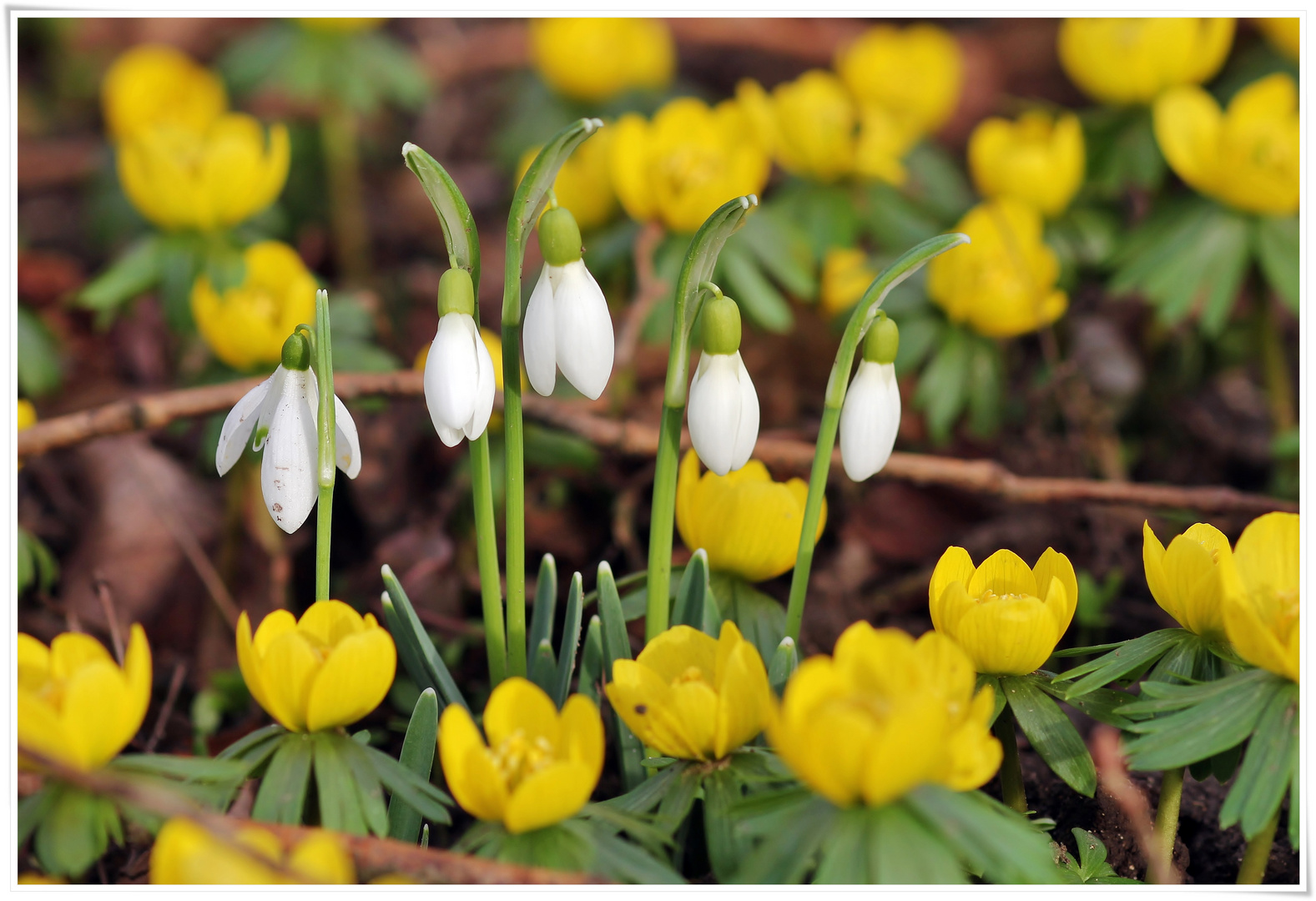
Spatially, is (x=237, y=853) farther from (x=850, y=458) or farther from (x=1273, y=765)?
(x=1273, y=765)

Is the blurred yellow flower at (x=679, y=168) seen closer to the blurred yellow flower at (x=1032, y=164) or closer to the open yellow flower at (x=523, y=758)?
the blurred yellow flower at (x=1032, y=164)

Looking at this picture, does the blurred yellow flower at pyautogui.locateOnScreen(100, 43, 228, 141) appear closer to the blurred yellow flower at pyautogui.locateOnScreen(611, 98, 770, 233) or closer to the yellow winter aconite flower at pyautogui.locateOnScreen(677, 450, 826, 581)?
the blurred yellow flower at pyautogui.locateOnScreen(611, 98, 770, 233)

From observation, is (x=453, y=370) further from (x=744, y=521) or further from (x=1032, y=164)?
(x=1032, y=164)

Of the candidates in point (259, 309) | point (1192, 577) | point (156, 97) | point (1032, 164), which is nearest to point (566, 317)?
point (1192, 577)

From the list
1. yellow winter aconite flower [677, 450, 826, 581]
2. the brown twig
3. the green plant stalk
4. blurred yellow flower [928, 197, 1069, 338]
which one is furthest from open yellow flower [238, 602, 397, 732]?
blurred yellow flower [928, 197, 1069, 338]

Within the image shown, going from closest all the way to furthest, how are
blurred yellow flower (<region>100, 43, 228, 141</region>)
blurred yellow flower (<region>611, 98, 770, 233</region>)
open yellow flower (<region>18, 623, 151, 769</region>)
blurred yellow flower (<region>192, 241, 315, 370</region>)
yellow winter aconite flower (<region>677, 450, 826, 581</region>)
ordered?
open yellow flower (<region>18, 623, 151, 769</region>) → yellow winter aconite flower (<region>677, 450, 826, 581</region>) → blurred yellow flower (<region>192, 241, 315, 370</region>) → blurred yellow flower (<region>611, 98, 770, 233</region>) → blurred yellow flower (<region>100, 43, 228, 141</region>)

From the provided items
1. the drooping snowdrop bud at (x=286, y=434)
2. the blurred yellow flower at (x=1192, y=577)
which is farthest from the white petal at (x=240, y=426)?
the blurred yellow flower at (x=1192, y=577)

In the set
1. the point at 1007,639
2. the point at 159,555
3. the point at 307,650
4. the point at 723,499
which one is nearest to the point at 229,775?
the point at 307,650

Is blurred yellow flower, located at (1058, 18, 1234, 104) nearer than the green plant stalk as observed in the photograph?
No
